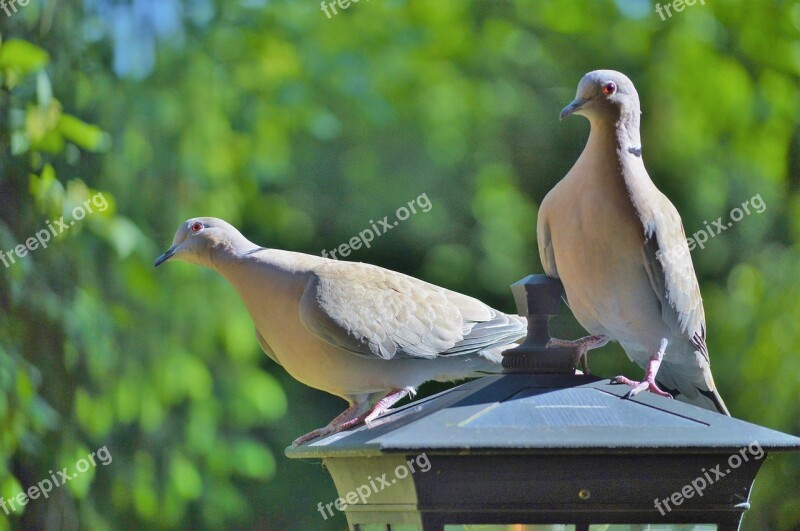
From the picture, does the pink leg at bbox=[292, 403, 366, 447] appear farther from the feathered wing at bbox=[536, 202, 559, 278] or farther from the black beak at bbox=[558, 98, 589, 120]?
the black beak at bbox=[558, 98, 589, 120]

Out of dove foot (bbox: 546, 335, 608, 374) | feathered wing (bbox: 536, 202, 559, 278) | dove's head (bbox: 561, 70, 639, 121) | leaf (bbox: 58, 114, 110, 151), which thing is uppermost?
leaf (bbox: 58, 114, 110, 151)

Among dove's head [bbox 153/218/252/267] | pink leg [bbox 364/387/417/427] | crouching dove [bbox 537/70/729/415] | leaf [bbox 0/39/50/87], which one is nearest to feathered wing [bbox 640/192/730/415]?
crouching dove [bbox 537/70/729/415]

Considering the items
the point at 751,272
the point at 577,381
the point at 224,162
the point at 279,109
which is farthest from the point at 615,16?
the point at 577,381

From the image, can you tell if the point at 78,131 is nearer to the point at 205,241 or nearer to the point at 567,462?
the point at 205,241

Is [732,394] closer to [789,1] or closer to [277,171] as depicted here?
[789,1]

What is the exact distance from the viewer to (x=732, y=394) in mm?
4324

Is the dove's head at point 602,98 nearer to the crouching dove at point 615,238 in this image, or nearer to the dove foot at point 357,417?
the crouching dove at point 615,238

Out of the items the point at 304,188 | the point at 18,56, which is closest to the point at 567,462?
the point at 18,56

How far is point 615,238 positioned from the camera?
157cm

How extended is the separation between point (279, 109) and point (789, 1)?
2.38 m

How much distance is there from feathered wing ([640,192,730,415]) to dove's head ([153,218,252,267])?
2.89ft

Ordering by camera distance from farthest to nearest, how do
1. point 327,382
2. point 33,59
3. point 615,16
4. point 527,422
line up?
point 615,16
point 33,59
point 327,382
point 527,422

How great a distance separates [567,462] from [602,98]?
64 centimetres

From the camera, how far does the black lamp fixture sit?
46.8 inches
